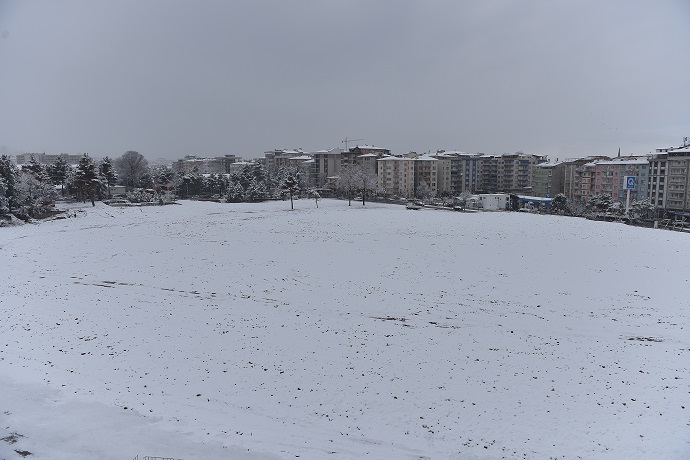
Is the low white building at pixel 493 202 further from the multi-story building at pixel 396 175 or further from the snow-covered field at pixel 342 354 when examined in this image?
the snow-covered field at pixel 342 354

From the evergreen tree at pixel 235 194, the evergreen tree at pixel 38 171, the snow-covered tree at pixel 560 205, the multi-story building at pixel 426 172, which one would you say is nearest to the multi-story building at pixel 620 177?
the snow-covered tree at pixel 560 205

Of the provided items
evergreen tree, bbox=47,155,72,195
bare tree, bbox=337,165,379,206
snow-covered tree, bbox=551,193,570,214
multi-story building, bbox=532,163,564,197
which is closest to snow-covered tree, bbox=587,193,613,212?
snow-covered tree, bbox=551,193,570,214

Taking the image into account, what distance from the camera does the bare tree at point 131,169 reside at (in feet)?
377

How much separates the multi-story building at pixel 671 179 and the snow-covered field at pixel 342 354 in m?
49.4

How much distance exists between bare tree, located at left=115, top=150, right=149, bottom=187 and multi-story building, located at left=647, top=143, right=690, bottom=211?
11249 centimetres

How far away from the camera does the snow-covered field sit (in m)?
13.1

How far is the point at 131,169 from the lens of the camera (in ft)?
384

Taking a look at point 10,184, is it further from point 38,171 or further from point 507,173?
point 507,173

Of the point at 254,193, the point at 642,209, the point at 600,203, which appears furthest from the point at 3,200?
the point at 642,209

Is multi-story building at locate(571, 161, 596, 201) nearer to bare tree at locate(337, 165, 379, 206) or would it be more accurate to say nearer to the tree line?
bare tree at locate(337, 165, 379, 206)

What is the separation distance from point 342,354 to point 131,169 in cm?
11514

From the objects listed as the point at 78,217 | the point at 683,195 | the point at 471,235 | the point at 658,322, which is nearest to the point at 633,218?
the point at 683,195

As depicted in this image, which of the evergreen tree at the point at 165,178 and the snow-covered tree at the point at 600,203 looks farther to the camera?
the evergreen tree at the point at 165,178

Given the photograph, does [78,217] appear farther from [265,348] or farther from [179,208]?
[265,348]
